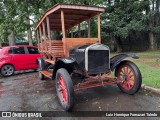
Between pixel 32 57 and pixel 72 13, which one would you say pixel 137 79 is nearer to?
pixel 72 13

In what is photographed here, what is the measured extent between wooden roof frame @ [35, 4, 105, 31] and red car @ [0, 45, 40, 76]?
2.69 meters

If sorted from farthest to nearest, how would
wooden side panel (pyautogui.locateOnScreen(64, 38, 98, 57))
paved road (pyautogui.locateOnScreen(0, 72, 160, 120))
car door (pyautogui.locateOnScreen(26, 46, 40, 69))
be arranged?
1. car door (pyautogui.locateOnScreen(26, 46, 40, 69))
2. wooden side panel (pyautogui.locateOnScreen(64, 38, 98, 57))
3. paved road (pyautogui.locateOnScreen(0, 72, 160, 120))

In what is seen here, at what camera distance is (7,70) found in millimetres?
9555

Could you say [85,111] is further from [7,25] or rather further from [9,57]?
[7,25]

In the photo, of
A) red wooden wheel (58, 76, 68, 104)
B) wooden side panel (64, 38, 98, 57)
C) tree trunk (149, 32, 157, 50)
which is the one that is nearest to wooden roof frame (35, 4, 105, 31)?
wooden side panel (64, 38, 98, 57)

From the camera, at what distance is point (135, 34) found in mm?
18172

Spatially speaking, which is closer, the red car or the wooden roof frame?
the wooden roof frame

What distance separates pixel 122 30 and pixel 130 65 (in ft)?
34.6

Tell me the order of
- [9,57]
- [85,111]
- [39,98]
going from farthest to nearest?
[9,57] → [39,98] → [85,111]

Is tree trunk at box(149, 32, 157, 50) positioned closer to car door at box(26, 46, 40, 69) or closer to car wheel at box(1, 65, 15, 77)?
car door at box(26, 46, 40, 69)

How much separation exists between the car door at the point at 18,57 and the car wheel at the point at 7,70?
0.26 m

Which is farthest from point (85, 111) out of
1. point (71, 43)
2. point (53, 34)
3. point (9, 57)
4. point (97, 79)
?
point (53, 34)

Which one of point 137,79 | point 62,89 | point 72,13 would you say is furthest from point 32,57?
point 137,79

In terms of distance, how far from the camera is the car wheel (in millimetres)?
9414
